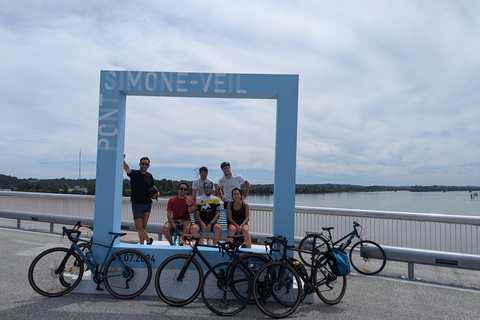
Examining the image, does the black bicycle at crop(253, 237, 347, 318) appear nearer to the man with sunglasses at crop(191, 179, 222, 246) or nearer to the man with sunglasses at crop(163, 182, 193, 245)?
the man with sunglasses at crop(191, 179, 222, 246)

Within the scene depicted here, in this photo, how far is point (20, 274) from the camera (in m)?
6.29

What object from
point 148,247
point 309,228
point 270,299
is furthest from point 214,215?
point 309,228

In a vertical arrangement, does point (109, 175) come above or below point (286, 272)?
above

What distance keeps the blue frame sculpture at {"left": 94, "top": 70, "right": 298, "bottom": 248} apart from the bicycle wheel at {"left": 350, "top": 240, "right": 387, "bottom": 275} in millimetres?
2240

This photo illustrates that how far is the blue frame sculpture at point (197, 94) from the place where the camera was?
5.66 meters

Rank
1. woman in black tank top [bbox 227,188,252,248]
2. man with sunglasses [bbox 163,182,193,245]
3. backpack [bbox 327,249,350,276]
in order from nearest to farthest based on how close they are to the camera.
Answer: backpack [bbox 327,249,350,276], woman in black tank top [bbox 227,188,252,248], man with sunglasses [bbox 163,182,193,245]

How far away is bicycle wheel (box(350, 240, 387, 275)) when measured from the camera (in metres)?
6.86

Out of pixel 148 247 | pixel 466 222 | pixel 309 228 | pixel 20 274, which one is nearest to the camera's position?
pixel 148 247

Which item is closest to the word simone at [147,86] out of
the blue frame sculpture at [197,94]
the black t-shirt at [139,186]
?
the blue frame sculpture at [197,94]

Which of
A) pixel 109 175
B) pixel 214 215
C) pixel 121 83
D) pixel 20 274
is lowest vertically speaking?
pixel 20 274

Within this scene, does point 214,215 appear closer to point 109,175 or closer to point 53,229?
point 109,175

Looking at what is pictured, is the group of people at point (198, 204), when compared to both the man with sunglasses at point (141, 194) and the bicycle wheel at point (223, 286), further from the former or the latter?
the bicycle wheel at point (223, 286)

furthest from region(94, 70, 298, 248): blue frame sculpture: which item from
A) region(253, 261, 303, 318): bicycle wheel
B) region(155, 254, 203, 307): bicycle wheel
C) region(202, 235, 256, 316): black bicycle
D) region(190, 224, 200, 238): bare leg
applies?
region(190, 224, 200, 238): bare leg

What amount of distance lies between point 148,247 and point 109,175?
4.35 ft
